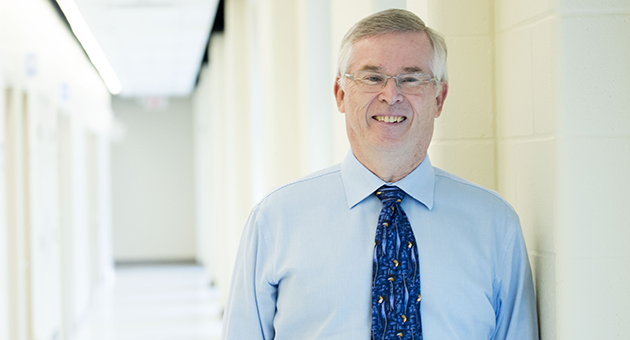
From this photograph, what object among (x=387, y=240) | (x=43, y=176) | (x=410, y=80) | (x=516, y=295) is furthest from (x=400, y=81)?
(x=43, y=176)

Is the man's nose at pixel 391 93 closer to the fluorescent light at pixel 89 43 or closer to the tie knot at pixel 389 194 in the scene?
the tie knot at pixel 389 194

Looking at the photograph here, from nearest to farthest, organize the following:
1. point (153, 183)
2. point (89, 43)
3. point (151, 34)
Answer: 1. point (151, 34)
2. point (89, 43)
3. point (153, 183)

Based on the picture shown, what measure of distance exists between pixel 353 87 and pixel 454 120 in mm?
462

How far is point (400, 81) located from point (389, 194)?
27cm

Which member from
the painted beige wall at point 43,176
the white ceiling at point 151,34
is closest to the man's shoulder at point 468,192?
the painted beige wall at point 43,176

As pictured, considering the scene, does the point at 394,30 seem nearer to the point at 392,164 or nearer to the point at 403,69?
the point at 403,69

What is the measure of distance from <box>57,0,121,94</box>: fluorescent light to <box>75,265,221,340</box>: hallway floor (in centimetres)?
352

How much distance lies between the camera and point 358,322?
4.60 feet

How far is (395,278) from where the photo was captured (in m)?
1.41

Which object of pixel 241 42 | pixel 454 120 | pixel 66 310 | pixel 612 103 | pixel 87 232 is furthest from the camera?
pixel 87 232

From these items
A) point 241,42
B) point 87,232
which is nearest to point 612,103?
point 241,42

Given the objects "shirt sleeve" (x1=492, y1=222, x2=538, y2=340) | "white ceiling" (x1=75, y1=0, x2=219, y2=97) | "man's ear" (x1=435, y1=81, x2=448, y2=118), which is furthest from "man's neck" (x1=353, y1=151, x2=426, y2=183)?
"white ceiling" (x1=75, y1=0, x2=219, y2=97)

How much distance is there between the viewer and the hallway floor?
7035mm

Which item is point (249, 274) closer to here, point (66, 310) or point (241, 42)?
point (241, 42)
